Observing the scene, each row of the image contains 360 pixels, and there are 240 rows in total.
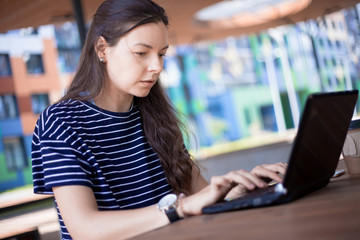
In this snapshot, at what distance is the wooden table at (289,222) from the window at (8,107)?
805 cm

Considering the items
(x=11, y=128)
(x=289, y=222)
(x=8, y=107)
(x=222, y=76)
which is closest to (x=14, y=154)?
(x=11, y=128)

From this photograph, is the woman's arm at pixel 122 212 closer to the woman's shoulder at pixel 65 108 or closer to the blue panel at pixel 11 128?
the woman's shoulder at pixel 65 108

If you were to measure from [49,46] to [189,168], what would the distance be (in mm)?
8239

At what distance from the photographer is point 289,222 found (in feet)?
2.37

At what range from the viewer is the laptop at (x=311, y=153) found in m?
0.87

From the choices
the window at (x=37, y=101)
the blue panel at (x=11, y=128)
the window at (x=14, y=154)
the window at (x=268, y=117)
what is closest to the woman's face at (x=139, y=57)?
the window at (x=14, y=154)

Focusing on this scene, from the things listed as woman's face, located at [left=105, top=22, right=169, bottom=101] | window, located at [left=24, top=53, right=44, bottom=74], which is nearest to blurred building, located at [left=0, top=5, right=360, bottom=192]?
window, located at [left=24, top=53, right=44, bottom=74]

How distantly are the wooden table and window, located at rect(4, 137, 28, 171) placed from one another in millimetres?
7608

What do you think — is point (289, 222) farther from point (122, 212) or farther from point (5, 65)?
point (5, 65)

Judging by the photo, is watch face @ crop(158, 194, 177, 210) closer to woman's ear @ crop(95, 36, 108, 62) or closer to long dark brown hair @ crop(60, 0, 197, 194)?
long dark brown hair @ crop(60, 0, 197, 194)

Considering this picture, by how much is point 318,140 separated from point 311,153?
4 centimetres

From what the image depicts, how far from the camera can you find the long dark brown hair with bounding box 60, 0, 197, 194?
4.52 feet

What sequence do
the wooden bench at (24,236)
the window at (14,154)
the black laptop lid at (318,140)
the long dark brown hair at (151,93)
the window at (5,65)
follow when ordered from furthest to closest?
the window at (5,65) → the window at (14,154) → the wooden bench at (24,236) → the long dark brown hair at (151,93) → the black laptop lid at (318,140)

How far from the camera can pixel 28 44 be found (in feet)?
28.1
